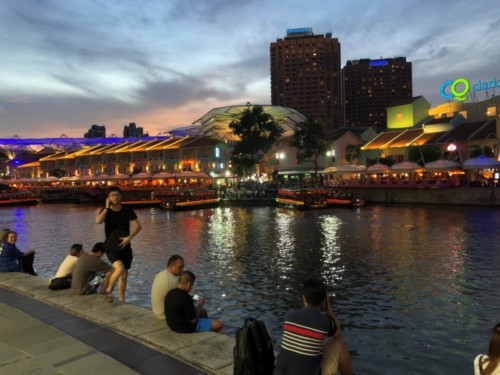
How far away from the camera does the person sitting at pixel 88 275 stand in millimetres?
8539

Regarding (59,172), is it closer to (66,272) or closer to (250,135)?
(250,135)

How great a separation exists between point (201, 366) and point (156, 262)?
521 inches

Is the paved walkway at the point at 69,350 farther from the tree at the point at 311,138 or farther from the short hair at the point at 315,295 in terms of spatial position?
the tree at the point at 311,138

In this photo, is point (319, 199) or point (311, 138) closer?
point (319, 199)

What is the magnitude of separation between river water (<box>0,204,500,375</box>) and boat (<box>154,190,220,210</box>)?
1778cm

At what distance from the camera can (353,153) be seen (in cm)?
7200

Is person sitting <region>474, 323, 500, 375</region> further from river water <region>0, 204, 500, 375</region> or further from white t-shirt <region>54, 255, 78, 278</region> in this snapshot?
white t-shirt <region>54, 255, 78, 278</region>

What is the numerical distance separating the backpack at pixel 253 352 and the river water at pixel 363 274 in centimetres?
367

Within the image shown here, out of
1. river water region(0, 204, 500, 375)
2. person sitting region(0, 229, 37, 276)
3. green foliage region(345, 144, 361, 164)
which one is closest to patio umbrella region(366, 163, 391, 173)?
green foliage region(345, 144, 361, 164)

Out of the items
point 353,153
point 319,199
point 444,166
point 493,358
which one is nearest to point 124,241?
point 493,358

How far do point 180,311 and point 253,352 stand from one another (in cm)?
202

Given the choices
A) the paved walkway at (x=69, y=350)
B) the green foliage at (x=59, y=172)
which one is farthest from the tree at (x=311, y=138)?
the paved walkway at (x=69, y=350)

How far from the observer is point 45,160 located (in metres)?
106

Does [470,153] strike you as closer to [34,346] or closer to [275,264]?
[275,264]
